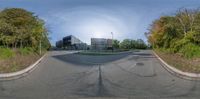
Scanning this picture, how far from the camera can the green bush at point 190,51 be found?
3333 cm

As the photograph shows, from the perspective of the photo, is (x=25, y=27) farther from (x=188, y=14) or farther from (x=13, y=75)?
(x=13, y=75)

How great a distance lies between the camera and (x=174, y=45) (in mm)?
42781

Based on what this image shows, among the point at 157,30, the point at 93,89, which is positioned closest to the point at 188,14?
the point at 157,30

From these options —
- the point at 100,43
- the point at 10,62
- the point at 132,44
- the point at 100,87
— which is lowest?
the point at 100,87

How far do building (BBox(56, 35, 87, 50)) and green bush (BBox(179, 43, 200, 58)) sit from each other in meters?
53.5

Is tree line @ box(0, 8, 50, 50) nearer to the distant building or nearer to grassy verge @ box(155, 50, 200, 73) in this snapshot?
grassy verge @ box(155, 50, 200, 73)

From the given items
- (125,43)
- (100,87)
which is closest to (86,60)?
(100,87)

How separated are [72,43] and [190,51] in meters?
61.7

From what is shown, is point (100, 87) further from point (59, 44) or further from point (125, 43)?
point (59, 44)

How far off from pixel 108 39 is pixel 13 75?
261 ft

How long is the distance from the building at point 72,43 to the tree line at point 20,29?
32.3 metres

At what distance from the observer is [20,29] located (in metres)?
46.6

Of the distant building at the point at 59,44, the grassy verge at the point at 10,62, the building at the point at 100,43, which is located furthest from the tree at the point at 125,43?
the grassy verge at the point at 10,62

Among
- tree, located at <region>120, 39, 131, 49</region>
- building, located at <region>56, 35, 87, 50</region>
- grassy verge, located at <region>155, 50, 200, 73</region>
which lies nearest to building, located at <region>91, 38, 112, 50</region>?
building, located at <region>56, 35, 87, 50</region>
